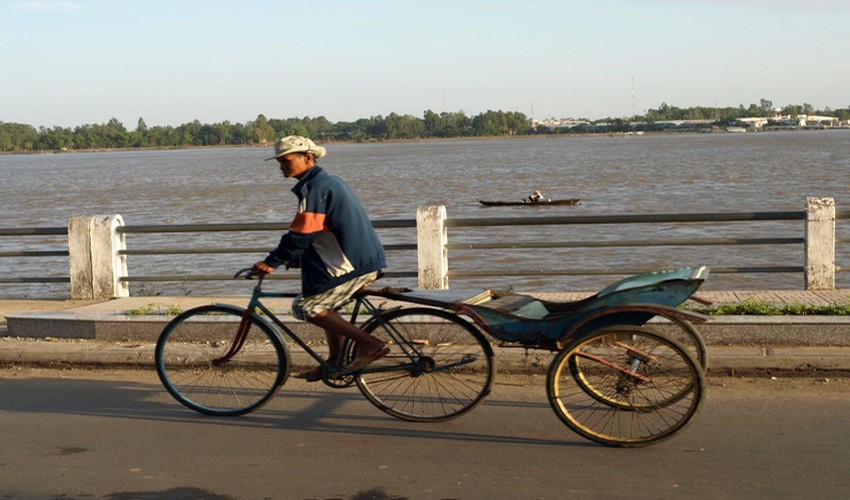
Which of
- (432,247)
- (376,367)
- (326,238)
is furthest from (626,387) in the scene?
(432,247)

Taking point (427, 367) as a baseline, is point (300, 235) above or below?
above

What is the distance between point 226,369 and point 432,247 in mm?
4238

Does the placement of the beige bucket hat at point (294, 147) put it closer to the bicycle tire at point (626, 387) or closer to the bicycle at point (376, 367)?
the bicycle at point (376, 367)

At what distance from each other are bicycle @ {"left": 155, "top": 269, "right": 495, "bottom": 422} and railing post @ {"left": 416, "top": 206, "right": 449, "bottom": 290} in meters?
3.60

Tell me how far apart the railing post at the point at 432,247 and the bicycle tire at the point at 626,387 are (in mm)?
4494

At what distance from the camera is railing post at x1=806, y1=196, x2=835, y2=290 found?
10.9 meters

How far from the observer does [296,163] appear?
22.0ft

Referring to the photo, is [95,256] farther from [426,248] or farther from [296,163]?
[296,163]

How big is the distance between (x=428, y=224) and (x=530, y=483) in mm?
5735

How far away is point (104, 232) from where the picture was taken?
11656 mm

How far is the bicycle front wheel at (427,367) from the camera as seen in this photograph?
22.0 feet

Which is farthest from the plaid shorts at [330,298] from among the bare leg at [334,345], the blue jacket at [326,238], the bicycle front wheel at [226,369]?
the bicycle front wheel at [226,369]

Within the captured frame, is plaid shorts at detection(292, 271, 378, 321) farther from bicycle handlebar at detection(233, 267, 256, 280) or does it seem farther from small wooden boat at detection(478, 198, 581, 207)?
→ small wooden boat at detection(478, 198, 581, 207)

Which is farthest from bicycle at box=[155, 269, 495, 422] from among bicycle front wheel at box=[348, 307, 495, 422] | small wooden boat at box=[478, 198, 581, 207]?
small wooden boat at box=[478, 198, 581, 207]
